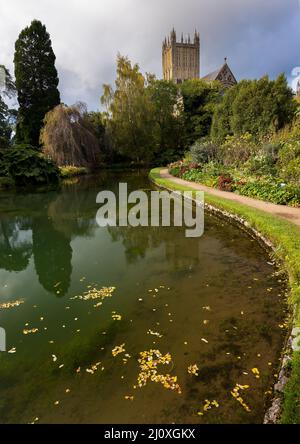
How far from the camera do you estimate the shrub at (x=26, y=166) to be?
1920 centimetres

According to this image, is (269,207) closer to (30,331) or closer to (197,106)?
(30,331)

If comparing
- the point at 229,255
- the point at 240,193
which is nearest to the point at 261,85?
the point at 240,193

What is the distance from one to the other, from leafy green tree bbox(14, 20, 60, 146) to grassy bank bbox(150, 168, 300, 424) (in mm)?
23390

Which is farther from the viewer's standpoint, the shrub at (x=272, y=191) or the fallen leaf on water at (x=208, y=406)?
the shrub at (x=272, y=191)

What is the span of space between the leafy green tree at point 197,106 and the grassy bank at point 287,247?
24.3 m

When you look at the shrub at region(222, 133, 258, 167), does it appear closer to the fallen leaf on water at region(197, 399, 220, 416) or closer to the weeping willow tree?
the fallen leaf on water at region(197, 399, 220, 416)

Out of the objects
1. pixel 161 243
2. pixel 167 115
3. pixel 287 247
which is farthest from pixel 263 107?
pixel 167 115

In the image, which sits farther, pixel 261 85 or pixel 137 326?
pixel 261 85

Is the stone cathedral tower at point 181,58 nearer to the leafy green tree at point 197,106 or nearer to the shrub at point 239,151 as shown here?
the leafy green tree at point 197,106

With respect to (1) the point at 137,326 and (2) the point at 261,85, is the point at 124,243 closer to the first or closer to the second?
(1) the point at 137,326

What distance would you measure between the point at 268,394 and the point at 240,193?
9.24 meters

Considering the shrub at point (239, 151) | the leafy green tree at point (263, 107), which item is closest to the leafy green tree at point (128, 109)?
the leafy green tree at point (263, 107)

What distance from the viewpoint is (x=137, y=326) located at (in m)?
3.94
